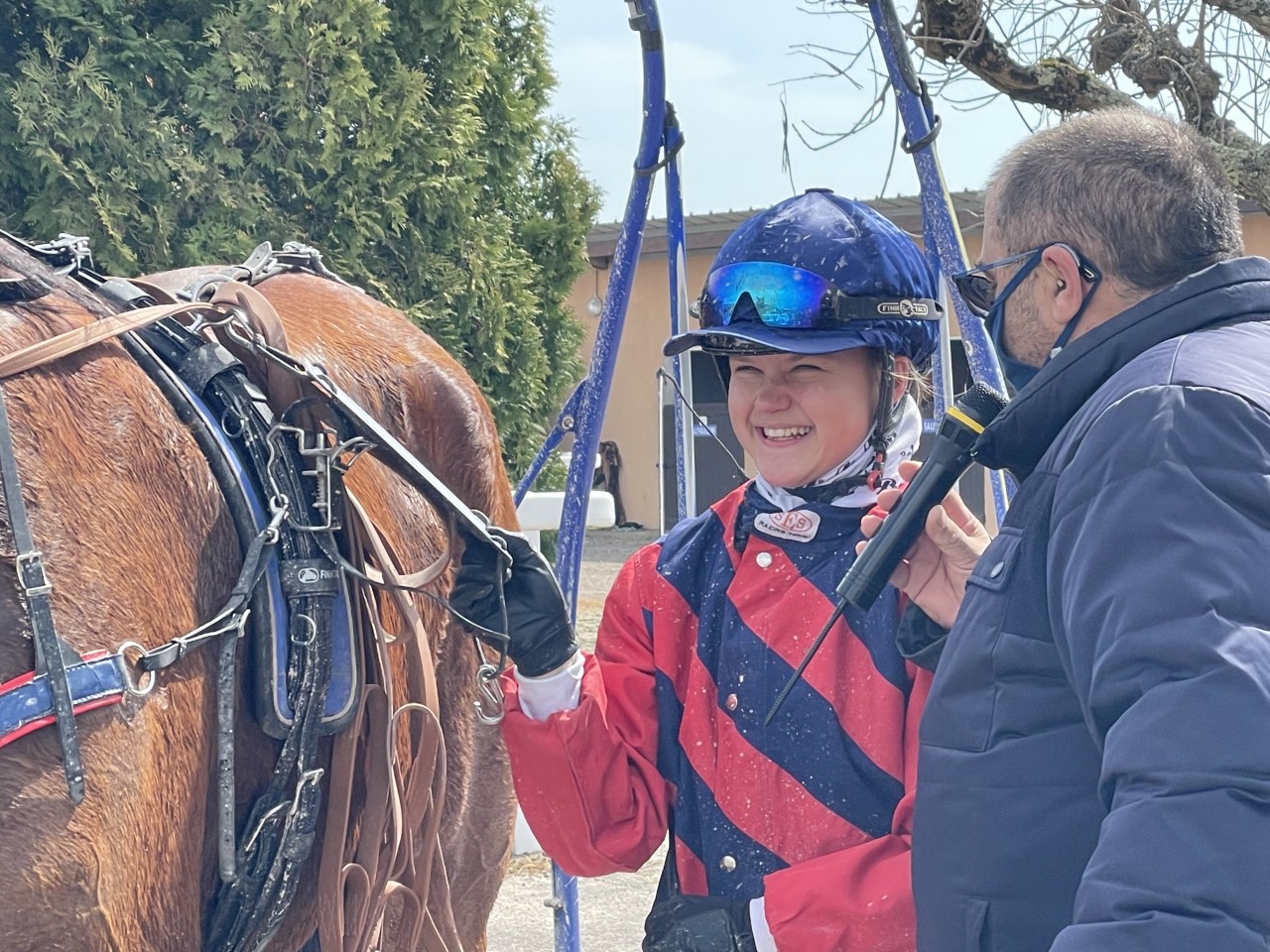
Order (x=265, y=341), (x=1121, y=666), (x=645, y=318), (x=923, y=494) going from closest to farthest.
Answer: (x=1121, y=666) → (x=923, y=494) → (x=265, y=341) → (x=645, y=318)

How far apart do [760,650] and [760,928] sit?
13.8 inches

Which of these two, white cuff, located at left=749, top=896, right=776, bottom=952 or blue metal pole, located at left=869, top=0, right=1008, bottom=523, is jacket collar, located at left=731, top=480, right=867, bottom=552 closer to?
white cuff, located at left=749, top=896, right=776, bottom=952

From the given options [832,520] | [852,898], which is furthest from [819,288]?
[852,898]

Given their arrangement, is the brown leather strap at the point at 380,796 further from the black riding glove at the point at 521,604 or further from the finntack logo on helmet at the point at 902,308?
the finntack logo on helmet at the point at 902,308

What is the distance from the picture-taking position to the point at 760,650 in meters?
1.72

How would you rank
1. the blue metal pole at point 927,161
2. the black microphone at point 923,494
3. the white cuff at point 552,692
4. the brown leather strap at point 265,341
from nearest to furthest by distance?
the black microphone at point 923,494, the white cuff at point 552,692, the brown leather strap at point 265,341, the blue metal pole at point 927,161

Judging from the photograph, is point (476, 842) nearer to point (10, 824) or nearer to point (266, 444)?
point (266, 444)

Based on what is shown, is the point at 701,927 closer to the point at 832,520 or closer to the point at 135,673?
the point at 832,520

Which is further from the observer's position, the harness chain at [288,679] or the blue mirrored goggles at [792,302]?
the harness chain at [288,679]

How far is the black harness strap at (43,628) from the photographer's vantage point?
1.55m

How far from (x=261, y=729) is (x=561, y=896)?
1.08m

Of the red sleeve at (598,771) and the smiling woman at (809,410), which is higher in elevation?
the smiling woman at (809,410)

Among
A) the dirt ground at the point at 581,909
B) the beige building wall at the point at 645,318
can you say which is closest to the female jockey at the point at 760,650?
the dirt ground at the point at 581,909

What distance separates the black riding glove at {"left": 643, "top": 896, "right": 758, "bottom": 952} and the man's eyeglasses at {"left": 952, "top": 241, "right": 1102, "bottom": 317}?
0.76m
